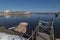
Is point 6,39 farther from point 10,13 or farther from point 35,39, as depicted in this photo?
point 10,13

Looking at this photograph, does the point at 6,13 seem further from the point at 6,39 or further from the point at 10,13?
the point at 6,39

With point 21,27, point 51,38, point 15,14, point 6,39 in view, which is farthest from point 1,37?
point 15,14

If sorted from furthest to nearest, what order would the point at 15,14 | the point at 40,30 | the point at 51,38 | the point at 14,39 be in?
the point at 15,14, the point at 40,30, the point at 14,39, the point at 51,38

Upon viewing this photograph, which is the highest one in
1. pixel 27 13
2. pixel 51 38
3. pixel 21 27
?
pixel 51 38

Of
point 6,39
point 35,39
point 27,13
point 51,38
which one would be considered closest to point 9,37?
point 6,39

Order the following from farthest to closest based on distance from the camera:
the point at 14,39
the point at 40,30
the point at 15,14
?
the point at 15,14
the point at 40,30
the point at 14,39

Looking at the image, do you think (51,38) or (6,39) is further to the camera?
(6,39)

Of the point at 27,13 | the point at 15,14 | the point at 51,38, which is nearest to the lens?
the point at 51,38

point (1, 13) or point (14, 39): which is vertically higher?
point (14, 39)

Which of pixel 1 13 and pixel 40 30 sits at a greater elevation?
pixel 40 30
